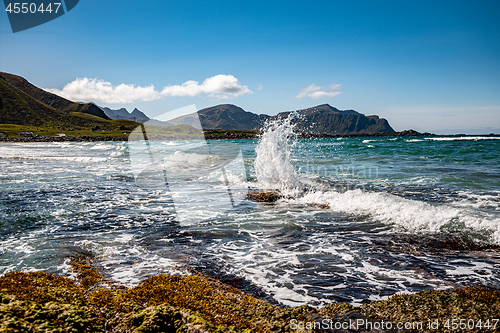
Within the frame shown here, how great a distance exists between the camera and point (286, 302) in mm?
3662

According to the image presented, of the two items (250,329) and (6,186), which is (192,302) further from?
(6,186)

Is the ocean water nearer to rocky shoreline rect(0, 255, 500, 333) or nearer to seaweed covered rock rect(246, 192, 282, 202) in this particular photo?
seaweed covered rock rect(246, 192, 282, 202)

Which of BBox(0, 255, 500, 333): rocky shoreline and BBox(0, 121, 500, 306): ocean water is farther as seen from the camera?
BBox(0, 121, 500, 306): ocean water

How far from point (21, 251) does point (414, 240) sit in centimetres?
833

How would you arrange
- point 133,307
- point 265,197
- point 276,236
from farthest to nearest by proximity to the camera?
point 265,197 < point 276,236 < point 133,307

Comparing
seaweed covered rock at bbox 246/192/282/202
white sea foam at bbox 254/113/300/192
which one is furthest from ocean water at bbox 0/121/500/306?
white sea foam at bbox 254/113/300/192

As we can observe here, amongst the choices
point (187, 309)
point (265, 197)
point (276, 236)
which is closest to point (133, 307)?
point (187, 309)

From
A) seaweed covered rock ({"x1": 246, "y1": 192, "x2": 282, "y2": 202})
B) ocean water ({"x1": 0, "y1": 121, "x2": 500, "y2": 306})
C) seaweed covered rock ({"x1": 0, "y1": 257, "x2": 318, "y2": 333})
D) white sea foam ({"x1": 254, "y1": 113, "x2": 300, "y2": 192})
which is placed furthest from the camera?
white sea foam ({"x1": 254, "y1": 113, "x2": 300, "y2": 192})

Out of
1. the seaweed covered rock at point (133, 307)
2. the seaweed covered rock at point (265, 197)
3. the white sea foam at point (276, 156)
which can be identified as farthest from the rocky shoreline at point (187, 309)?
the white sea foam at point (276, 156)

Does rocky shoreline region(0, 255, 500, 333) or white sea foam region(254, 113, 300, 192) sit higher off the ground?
white sea foam region(254, 113, 300, 192)

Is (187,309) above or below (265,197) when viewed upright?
above

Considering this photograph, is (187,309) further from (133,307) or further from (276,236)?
(276,236)

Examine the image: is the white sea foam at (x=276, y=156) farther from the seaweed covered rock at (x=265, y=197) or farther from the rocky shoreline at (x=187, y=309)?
the rocky shoreline at (x=187, y=309)

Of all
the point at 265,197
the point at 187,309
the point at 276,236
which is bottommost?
the point at 276,236
